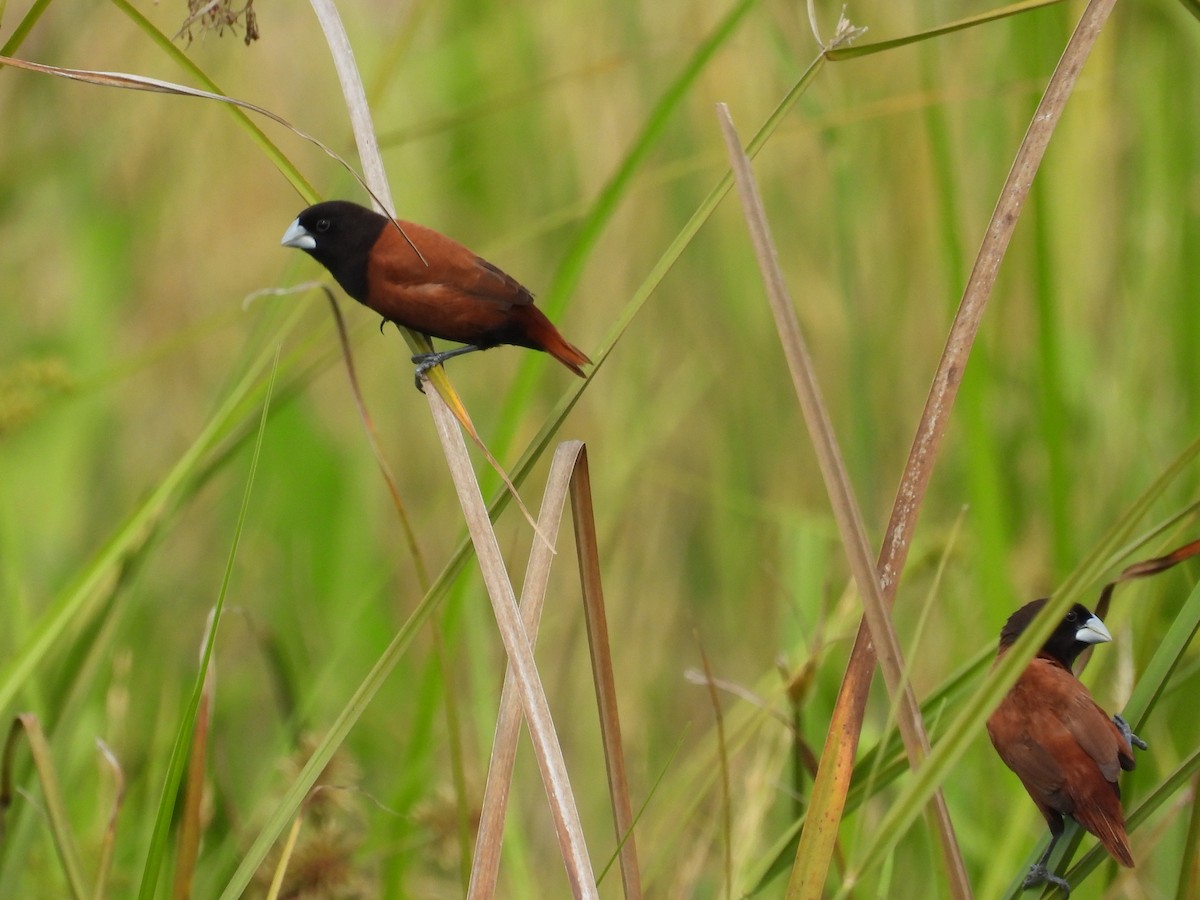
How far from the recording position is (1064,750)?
1.13m

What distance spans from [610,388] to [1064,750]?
2540 mm

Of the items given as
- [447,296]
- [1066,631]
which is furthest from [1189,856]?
[447,296]

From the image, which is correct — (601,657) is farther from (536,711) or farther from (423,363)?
(423,363)

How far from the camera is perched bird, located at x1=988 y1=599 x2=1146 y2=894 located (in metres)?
1.11

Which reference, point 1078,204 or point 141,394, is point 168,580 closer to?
point 141,394

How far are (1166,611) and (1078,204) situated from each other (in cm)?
119

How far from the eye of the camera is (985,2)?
9.00 feet

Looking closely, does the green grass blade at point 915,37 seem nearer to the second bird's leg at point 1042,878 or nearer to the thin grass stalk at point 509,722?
the thin grass stalk at point 509,722

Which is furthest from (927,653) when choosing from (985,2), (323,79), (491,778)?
(323,79)

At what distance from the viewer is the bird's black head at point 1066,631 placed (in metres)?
1.25

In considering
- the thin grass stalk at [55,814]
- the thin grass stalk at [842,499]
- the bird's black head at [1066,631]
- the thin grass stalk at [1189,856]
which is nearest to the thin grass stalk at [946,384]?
the thin grass stalk at [842,499]

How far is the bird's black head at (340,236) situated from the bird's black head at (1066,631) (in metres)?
0.79

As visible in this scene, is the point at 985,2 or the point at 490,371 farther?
the point at 490,371

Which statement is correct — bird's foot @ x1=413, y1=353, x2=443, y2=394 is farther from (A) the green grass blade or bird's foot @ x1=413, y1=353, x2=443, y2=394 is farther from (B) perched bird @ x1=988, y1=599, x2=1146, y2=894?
(B) perched bird @ x1=988, y1=599, x2=1146, y2=894
